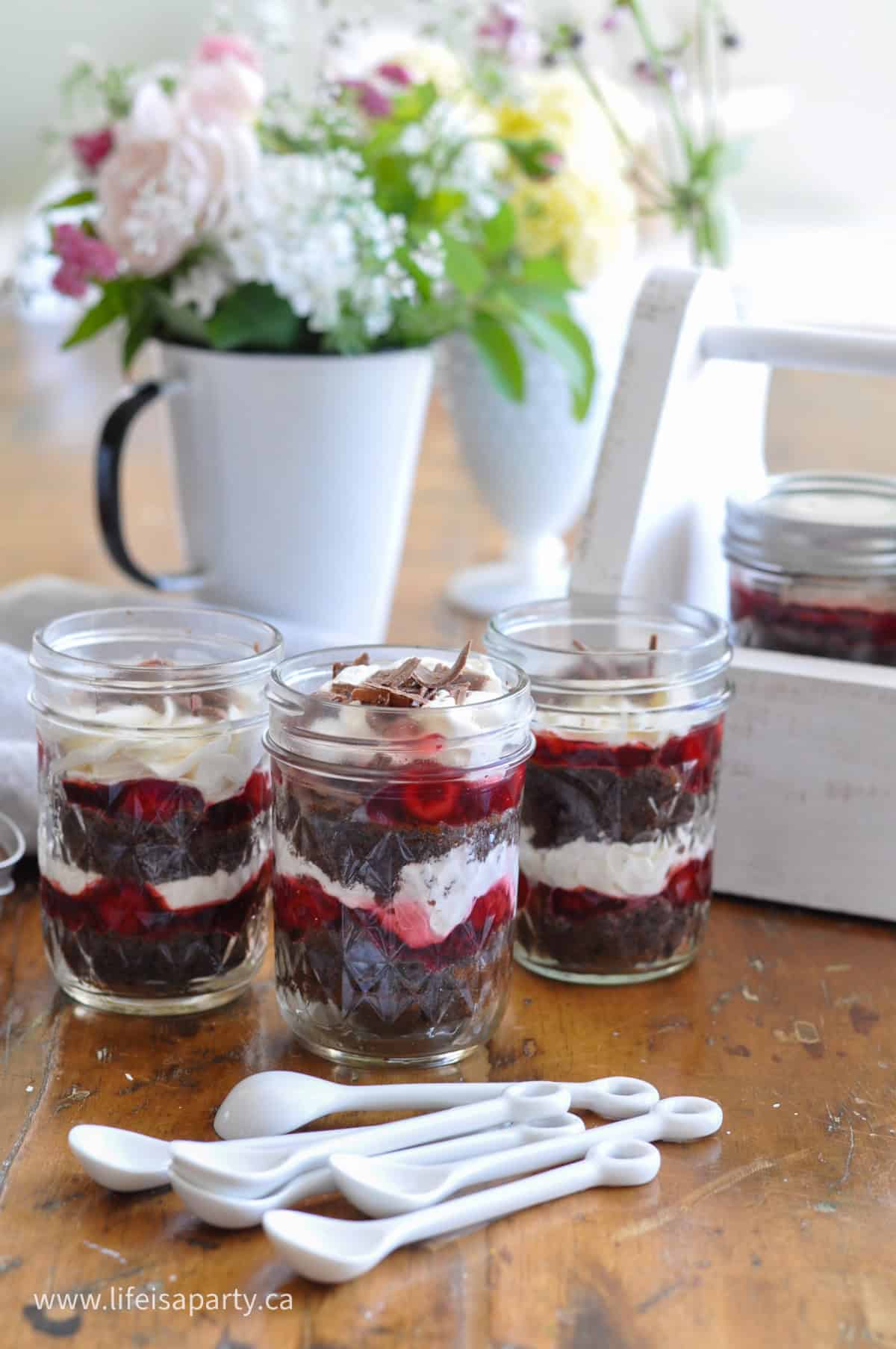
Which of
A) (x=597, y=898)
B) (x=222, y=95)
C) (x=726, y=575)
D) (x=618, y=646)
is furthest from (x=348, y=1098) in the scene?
(x=222, y=95)

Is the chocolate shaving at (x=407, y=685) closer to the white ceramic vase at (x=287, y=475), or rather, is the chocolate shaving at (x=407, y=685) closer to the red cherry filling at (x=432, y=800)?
the red cherry filling at (x=432, y=800)

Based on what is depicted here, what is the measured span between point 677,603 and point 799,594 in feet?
0.27

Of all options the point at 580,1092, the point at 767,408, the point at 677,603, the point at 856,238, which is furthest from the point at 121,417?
the point at 856,238

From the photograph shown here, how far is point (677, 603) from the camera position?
664mm

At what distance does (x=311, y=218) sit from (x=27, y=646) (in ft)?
1.04

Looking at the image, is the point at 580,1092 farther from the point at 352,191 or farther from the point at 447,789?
the point at 352,191

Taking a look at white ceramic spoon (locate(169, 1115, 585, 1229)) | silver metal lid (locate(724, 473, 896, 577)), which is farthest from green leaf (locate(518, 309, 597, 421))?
white ceramic spoon (locate(169, 1115, 585, 1229))

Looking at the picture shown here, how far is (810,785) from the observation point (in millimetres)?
683

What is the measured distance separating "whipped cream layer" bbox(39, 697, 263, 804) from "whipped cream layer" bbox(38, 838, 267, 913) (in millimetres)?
33

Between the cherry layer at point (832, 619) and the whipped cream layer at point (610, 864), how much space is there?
16 cm

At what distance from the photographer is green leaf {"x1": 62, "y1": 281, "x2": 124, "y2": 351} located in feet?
3.10

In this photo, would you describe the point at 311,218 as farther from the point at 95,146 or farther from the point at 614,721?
the point at 614,721

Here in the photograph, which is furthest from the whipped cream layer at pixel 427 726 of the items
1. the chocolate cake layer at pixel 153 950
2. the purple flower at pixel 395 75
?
the purple flower at pixel 395 75

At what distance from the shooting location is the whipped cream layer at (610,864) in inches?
23.5
